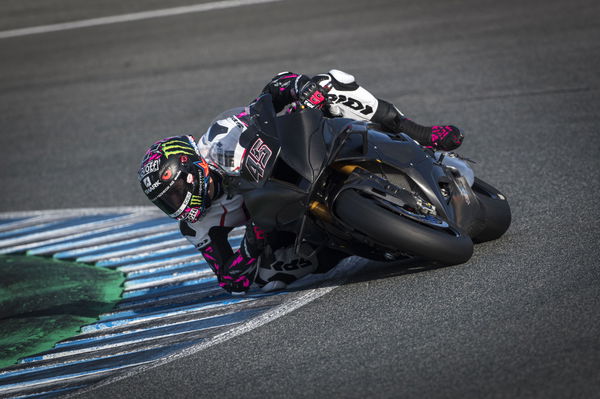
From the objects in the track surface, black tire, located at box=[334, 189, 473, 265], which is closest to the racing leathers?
the track surface

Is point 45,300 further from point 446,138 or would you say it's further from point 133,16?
point 133,16

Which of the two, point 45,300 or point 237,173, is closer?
point 237,173

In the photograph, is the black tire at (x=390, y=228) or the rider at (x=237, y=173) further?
the rider at (x=237, y=173)

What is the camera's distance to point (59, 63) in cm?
1324

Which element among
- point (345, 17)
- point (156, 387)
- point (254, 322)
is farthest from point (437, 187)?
point (345, 17)

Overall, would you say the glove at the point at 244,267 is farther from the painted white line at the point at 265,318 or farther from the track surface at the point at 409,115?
the track surface at the point at 409,115

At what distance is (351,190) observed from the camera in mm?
4531

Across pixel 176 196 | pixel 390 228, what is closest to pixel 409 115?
pixel 176 196

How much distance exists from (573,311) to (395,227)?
1.08 m

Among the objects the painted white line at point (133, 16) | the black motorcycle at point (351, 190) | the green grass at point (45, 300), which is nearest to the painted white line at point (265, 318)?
the black motorcycle at point (351, 190)

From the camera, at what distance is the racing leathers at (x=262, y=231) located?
17.8 feet

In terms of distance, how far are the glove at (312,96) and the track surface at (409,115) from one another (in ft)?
4.15

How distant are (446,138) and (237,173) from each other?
156 cm

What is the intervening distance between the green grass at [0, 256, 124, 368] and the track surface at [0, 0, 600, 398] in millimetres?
1411
